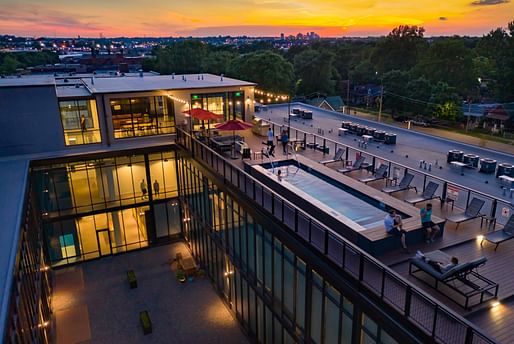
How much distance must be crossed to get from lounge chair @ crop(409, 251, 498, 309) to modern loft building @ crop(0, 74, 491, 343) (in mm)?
884

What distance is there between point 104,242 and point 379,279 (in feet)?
66.7

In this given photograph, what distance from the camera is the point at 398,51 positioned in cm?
8125

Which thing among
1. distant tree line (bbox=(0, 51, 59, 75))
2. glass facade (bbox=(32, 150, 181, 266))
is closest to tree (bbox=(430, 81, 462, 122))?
glass facade (bbox=(32, 150, 181, 266))

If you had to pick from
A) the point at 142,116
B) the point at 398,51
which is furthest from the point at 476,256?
the point at 398,51

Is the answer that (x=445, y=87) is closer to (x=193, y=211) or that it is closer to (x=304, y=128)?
(x=304, y=128)

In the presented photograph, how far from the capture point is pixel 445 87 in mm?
52594

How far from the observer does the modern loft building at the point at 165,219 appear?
9141 mm

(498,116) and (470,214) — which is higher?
(470,214)

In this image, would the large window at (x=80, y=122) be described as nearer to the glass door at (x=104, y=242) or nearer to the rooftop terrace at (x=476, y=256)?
the glass door at (x=104, y=242)

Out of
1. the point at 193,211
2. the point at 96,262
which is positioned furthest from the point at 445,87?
the point at 96,262

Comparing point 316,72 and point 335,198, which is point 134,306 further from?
point 316,72

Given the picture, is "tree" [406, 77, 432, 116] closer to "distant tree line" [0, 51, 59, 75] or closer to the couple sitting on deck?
the couple sitting on deck

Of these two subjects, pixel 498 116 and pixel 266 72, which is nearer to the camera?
pixel 498 116

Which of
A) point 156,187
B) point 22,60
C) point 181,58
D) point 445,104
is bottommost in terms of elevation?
point 156,187
